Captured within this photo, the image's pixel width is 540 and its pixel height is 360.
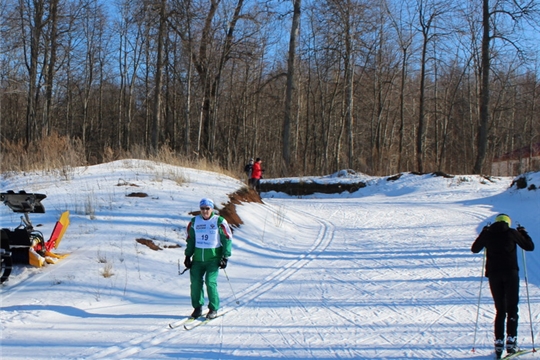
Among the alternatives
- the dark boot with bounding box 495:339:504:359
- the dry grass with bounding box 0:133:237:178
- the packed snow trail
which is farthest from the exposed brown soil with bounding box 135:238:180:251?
the dark boot with bounding box 495:339:504:359

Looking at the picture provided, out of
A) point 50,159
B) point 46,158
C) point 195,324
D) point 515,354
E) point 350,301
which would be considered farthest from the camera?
point 50,159

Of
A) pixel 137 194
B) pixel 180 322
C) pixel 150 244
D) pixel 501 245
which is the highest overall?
pixel 137 194

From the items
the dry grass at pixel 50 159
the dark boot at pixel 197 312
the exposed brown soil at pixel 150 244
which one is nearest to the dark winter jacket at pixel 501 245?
the dark boot at pixel 197 312

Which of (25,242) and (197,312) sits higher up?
(25,242)

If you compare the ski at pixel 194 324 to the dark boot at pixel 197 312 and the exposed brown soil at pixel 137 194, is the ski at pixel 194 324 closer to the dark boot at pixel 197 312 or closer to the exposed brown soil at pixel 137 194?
the dark boot at pixel 197 312

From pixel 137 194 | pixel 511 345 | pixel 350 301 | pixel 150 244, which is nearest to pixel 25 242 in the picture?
pixel 150 244

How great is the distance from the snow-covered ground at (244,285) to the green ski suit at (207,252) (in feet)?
1.33

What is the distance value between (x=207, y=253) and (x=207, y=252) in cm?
1

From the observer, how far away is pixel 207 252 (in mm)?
6156

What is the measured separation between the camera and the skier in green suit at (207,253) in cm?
609

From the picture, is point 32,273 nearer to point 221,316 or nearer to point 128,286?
point 128,286

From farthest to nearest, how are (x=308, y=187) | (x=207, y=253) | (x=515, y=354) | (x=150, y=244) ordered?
1. (x=308, y=187)
2. (x=150, y=244)
3. (x=207, y=253)
4. (x=515, y=354)

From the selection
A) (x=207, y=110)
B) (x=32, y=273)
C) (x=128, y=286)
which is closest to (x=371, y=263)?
(x=128, y=286)

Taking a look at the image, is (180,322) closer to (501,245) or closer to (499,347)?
(499,347)
